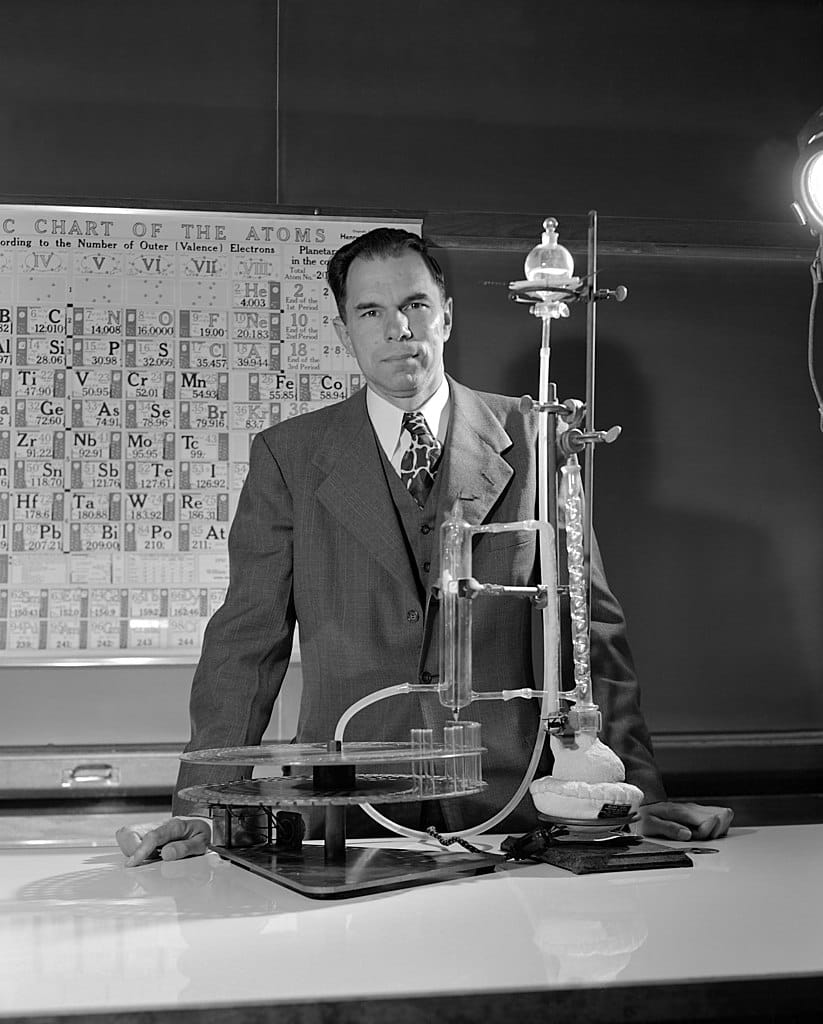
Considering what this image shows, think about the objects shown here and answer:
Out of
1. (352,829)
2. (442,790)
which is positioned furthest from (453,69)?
(442,790)

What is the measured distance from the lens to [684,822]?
5.67ft

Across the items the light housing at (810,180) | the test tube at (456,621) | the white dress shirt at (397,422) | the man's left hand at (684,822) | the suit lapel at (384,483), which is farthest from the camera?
the white dress shirt at (397,422)

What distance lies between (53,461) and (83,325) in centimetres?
33

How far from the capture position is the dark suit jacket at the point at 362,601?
6.56 ft

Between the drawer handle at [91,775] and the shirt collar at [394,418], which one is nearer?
the shirt collar at [394,418]

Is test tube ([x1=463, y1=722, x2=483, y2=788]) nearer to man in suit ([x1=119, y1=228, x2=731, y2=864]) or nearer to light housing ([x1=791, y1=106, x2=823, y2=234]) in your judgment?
man in suit ([x1=119, y1=228, x2=731, y2=864])

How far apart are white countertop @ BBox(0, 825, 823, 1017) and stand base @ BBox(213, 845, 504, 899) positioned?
17mm

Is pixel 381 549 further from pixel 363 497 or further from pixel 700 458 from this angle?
pixel 700 458

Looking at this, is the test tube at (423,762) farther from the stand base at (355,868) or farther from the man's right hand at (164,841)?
the man's right hand at (164,841)

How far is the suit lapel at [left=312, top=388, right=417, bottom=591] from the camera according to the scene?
82.7 inches

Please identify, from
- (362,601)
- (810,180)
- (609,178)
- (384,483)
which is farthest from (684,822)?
(609,178)

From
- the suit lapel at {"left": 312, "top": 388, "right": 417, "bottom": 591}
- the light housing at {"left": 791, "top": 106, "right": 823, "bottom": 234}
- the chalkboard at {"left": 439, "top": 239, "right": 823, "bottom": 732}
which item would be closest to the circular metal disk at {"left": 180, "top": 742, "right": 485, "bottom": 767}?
the suit lapel at {"left": 312, "top": 388, "right": 417, "bottom": 591}

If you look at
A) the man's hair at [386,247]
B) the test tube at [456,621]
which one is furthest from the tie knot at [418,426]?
the test tube at [456,621]

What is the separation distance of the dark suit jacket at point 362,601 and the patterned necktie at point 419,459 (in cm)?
4
